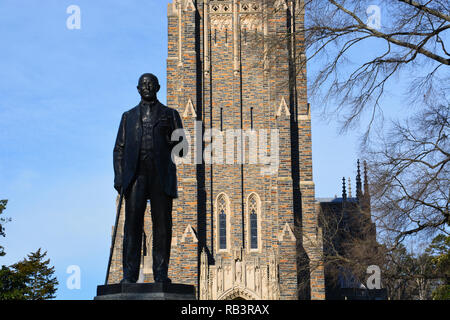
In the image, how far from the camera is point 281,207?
29609 millimetres

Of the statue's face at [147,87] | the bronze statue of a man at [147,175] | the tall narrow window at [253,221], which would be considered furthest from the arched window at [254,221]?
the statue's face at [147,87]

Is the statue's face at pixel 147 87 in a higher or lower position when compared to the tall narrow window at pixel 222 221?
lower

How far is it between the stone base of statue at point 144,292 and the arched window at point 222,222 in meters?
23.0

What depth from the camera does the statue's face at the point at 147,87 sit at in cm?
791

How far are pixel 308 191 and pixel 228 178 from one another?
11.6ft

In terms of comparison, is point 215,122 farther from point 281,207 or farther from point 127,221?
point 127,221

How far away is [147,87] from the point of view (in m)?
7.92

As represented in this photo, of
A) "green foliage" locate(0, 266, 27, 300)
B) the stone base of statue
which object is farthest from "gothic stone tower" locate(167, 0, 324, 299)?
the stone base of statue

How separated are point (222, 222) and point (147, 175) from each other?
23.1 meters

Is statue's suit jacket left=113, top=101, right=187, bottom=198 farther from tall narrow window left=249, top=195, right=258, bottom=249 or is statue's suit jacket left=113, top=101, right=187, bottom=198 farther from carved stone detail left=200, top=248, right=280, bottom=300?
tall narrow window left=249, top=195, right=258, bottom=249

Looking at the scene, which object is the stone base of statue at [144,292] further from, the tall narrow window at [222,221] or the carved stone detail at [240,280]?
the tall narrow window at [222,221]

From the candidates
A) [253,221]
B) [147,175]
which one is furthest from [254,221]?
[147,175]

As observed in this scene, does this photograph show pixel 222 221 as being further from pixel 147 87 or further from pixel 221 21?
pixel 147 87
